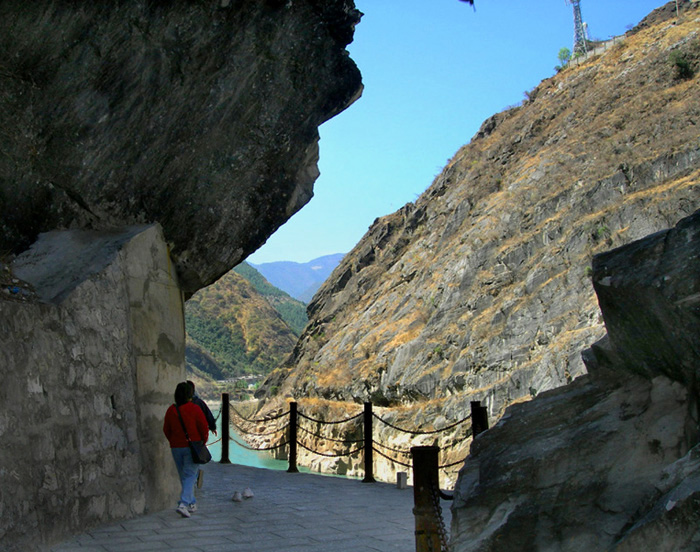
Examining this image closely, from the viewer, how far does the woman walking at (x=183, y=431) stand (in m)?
7.19

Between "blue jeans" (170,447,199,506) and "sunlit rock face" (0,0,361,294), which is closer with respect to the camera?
"blue jeans" (170,447,199,506)

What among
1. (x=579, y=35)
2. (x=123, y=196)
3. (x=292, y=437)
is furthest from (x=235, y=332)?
(x=123, y=196)

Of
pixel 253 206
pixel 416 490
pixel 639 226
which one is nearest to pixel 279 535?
pixel 416 490

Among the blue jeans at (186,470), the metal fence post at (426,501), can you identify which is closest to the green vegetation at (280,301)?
the blue jeans at (186,470)

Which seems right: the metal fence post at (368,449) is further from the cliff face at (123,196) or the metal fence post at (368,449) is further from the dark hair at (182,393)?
the dark hair at (182,393)

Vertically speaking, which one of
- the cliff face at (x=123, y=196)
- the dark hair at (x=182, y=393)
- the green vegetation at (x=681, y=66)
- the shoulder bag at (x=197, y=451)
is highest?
the green vegetation at (x=681, y=66)

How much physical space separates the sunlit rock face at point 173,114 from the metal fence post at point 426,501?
460cm

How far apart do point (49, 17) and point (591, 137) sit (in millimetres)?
33482

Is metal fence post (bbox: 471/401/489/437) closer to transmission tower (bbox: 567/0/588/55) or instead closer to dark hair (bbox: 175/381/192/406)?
dark hair (bbox: 175/381/192/406)

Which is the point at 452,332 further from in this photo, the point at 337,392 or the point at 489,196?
the point at 489,196

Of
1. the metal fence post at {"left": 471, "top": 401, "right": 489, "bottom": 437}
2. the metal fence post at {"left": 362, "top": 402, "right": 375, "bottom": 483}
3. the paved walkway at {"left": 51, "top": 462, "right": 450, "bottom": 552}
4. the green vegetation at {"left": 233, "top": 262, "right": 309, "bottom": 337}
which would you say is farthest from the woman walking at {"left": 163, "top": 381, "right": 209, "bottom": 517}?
the green vegetation at {"left": 233, "top": 262, "right": 309, "bottom": 337}

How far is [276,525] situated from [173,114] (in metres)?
4.67

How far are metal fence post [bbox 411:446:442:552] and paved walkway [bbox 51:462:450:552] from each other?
34.6 inches

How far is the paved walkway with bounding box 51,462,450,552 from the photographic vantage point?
5.95 m
